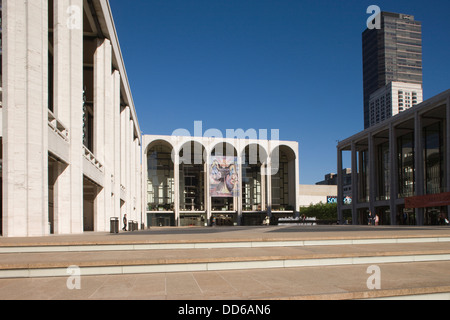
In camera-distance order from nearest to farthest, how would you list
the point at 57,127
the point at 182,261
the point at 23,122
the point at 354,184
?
the point at 182,261, the point at 23,122, the point at 57,127, the point at 354,184

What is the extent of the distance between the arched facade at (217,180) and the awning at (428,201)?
3116 centimetres

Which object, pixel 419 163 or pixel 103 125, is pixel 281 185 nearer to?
pixel 419 163

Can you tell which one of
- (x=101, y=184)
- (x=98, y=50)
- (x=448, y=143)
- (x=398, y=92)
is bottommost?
(x=101, y=184)

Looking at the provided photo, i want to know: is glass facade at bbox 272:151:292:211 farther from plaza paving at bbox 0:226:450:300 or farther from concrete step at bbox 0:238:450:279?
concrete step at bbox 0:238:450:279

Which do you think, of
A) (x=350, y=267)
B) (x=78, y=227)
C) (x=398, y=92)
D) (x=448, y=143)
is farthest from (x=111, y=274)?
(x=398, y=92)

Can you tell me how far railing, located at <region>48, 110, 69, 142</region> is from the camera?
15389mm

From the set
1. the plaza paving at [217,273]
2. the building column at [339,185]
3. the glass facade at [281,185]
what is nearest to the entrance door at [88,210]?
the plaza paving at [217,273]

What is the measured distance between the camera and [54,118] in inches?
629

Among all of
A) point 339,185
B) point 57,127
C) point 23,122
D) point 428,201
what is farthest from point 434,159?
point 23,122

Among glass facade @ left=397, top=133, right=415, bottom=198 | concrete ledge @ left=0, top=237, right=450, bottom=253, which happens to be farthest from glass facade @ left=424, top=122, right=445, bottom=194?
concrete ledge @ left=0, top=237, right=450, bottom=253

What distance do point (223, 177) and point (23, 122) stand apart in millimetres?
55218

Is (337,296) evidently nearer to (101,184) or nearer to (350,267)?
(350,267)

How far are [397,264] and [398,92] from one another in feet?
650
